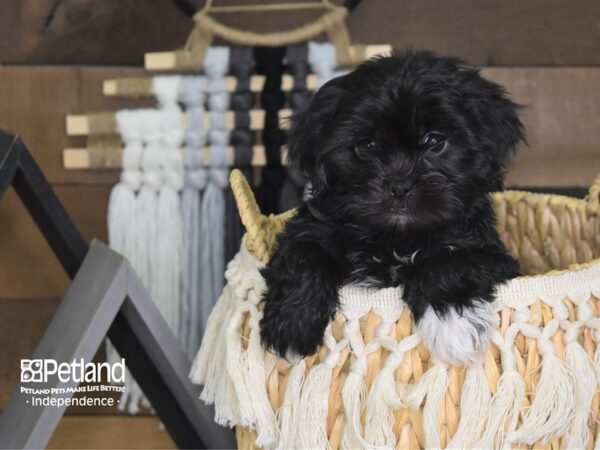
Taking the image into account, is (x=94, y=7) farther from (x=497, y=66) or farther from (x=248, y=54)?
(x=497, y=66)

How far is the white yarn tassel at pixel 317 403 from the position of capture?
1.11 metres

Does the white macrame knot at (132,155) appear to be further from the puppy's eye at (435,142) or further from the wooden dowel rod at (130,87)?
the puppy's eye at (435,142)

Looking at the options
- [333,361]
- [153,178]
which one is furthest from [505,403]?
[153,178]

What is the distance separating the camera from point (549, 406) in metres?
1.08

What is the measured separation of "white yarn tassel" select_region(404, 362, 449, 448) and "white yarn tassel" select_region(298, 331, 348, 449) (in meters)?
0.12

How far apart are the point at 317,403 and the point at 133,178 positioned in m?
1.04

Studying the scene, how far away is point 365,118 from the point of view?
120 cm

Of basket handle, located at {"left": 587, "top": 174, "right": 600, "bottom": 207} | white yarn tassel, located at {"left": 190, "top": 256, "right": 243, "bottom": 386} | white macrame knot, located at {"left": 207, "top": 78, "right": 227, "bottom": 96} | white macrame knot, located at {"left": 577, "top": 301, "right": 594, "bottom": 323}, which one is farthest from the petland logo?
basket handle, located at {"left": 587, "top": 174, "right": 600, "bottom": 207}

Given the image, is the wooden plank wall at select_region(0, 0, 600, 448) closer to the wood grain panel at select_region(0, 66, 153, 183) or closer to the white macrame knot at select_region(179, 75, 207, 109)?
the wood grain panel at select_region(0, 66, 153, 183)

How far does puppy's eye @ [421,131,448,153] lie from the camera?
1.20m

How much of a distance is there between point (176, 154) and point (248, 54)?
0.32m

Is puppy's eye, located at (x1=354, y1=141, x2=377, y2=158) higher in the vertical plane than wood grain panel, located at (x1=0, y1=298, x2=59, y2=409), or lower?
higher

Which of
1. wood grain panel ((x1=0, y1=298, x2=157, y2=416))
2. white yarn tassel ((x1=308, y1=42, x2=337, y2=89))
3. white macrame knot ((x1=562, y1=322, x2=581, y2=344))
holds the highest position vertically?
white yarn tassel ((x1=308, y1=42, x2=337, y2=89))

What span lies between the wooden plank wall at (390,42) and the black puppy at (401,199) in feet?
2.81
